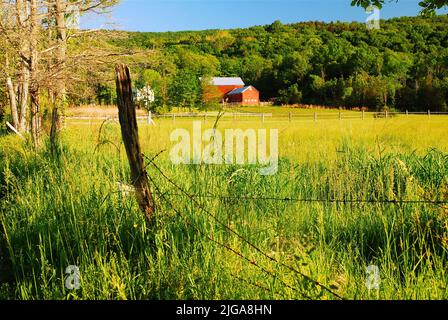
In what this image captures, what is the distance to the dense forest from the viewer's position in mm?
53500

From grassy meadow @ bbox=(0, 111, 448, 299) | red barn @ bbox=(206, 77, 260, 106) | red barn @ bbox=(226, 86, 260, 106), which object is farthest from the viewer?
red barn @ bbox=(206, 77, 260, 106)

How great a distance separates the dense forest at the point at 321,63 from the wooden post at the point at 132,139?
36467mm

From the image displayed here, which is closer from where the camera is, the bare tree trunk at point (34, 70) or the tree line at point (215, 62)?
the bare tree trunk at point (34, 70)

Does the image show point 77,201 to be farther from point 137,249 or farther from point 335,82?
point 335,82

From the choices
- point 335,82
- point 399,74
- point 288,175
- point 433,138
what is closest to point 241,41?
point 335,82

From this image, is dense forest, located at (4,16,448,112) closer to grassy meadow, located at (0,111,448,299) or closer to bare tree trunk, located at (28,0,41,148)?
bare tree trunk, located at (28,0,41,148)

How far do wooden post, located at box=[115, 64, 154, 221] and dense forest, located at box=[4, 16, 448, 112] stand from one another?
36467mm

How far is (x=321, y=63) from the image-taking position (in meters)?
75.4

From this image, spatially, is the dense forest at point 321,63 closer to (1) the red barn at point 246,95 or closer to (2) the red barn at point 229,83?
(1) the red barn at point 246,95

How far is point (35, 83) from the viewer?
12.2 meters

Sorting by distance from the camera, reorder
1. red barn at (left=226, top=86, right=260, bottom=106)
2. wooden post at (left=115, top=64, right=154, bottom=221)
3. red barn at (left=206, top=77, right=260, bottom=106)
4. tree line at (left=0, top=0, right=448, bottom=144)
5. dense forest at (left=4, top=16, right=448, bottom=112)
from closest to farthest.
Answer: wooden post at (left=115, top=64, right=154, bottom=221)
tree line at (left=0, top=0, right=448, bottom=144)
dense forest at (left=4, top=16, right=448, bottom=112)
red barn at (left=226, top=86, right=260, bottom=106)
red barn at (left=206, top=77, right=260, bottom=106)

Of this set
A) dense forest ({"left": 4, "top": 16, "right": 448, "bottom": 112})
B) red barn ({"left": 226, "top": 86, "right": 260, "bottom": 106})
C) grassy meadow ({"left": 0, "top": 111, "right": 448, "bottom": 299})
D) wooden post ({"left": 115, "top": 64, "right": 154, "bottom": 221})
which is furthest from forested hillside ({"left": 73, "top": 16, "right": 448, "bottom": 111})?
wooden post ({"left": 115, "top": 64, "right": 154, "bottom": 221})

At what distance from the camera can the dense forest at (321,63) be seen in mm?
53500

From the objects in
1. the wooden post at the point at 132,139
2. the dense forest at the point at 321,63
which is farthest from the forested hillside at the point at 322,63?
the wooden post at the point at 132,139
